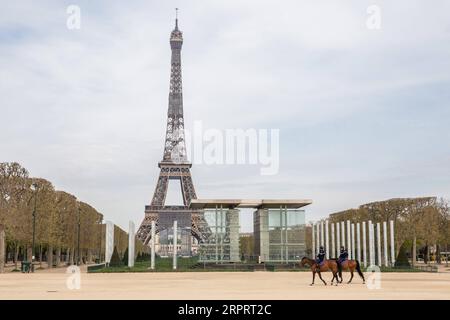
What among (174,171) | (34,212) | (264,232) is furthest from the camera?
(174,171)

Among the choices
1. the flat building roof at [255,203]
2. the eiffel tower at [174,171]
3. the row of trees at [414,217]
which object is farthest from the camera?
the eiffel tower at [174,171]

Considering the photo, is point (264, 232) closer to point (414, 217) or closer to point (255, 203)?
point (255, 203)

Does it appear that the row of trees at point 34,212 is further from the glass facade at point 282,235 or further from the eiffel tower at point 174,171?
the eiffel tower at point 174,171

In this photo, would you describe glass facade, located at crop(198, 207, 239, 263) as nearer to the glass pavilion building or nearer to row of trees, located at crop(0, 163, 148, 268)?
the glass pavilion building

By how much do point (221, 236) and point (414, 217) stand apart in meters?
29.6

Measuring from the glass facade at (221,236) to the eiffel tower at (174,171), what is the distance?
→ 166 ft

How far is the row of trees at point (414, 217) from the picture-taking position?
64.8m

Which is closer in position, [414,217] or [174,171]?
[414,217]

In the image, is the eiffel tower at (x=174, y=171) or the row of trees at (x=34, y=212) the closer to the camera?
the row of trees at (x=34, y=212)

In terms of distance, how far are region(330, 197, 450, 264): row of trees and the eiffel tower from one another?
35.1 meters

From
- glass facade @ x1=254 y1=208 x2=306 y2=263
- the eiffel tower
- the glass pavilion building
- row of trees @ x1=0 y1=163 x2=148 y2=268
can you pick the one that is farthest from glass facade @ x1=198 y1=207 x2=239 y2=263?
the eiffel tower

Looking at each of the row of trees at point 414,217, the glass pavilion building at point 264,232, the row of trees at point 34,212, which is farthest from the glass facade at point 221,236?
the row of trees at point 414,217

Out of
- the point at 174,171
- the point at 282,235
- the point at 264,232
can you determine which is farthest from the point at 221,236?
the point at 174,171

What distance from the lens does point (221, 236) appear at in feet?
157
